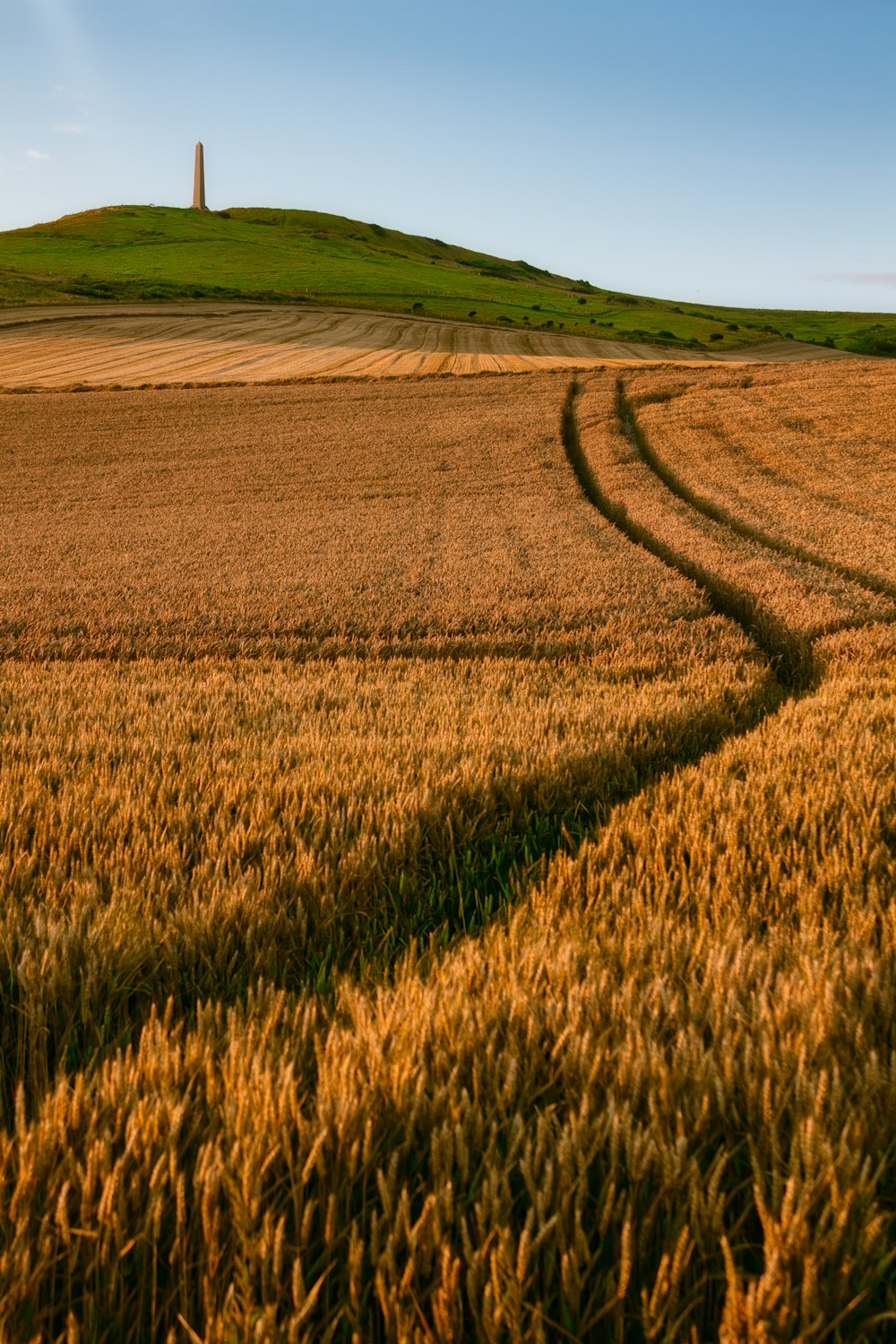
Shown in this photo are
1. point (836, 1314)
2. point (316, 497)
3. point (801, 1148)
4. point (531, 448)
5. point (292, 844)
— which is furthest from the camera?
point (531, 448)

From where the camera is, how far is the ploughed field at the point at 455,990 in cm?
130

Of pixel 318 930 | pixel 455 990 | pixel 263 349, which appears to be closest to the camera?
pixel 455 990

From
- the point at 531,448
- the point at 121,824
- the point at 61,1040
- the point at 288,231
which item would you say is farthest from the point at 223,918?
the point at 288,231

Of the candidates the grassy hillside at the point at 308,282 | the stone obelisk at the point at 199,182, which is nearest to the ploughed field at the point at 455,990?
the grassy hillside at the point at 308,282

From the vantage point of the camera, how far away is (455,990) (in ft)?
6.81

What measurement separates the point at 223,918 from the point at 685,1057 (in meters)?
1.64

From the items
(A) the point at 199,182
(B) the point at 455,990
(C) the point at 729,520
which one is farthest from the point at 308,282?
(A) the point at 199,182

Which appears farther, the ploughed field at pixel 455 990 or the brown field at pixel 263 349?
the brown field at pixel 263 349

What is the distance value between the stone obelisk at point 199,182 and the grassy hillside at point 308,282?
3954cm

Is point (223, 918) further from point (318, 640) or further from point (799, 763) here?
point (318, 640)

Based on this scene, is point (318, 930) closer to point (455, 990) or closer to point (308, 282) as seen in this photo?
point (455, 990)

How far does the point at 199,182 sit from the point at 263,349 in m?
152

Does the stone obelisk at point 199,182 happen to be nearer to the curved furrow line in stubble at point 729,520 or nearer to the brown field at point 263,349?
the brown field at point 263,349

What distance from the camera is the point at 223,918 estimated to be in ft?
8.92
